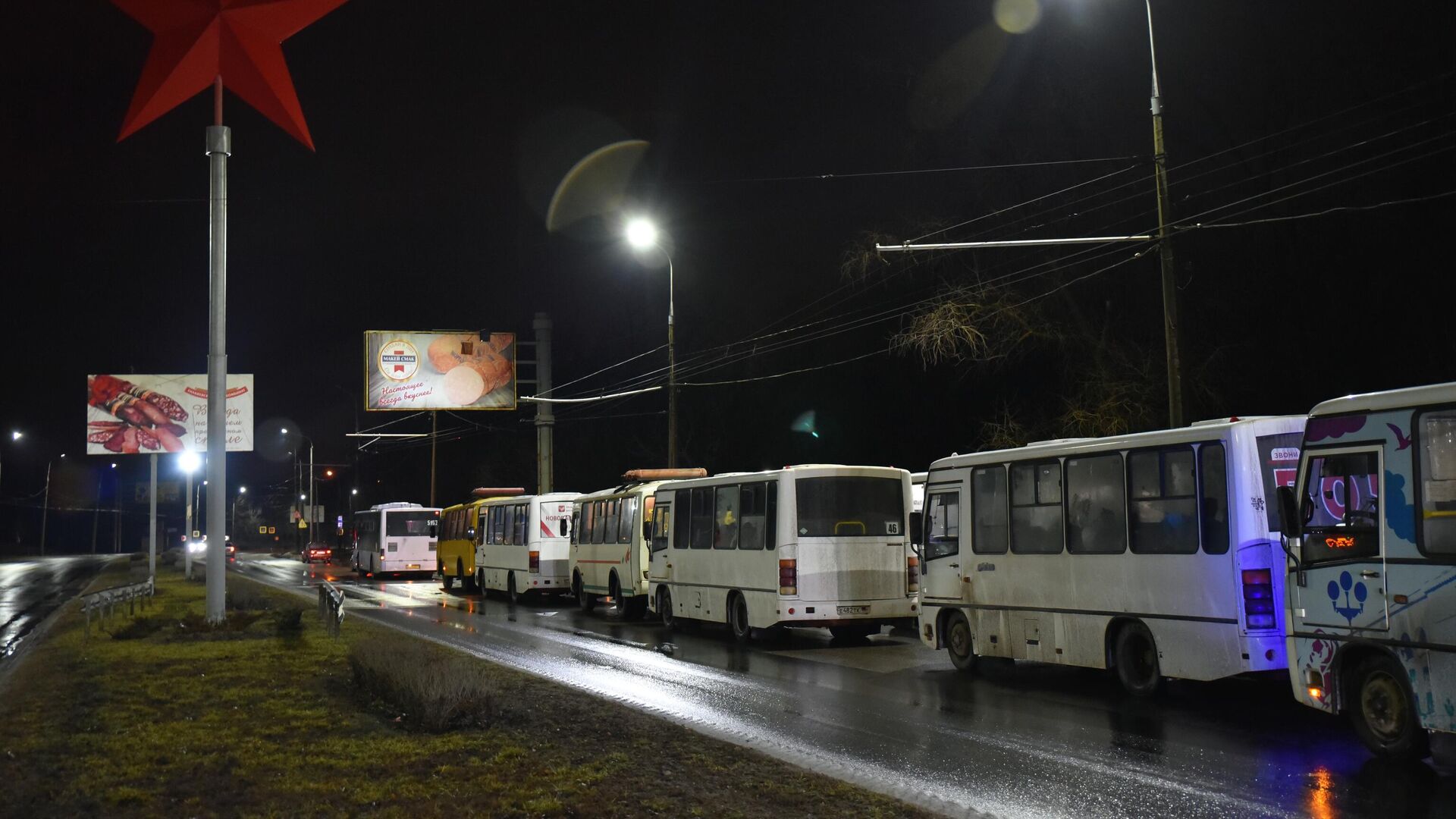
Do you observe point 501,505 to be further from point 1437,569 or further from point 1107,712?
point 1437,569

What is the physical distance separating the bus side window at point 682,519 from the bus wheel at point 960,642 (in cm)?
747

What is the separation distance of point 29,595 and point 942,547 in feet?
129

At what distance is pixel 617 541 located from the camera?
27625mm

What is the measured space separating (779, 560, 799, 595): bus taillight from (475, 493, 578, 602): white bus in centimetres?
1342

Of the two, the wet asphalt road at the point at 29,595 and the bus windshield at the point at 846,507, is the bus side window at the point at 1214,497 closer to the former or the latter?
the bus windshield at the point at 846,507

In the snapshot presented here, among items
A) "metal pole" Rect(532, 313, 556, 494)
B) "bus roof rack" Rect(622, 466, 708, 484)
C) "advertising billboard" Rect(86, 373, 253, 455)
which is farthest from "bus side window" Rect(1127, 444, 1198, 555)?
"advertising billboard" Rect(86, 373, 253, 455)

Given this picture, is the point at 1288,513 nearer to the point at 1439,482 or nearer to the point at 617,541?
the point at 1439,482

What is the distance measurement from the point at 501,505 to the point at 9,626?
41.2 ft

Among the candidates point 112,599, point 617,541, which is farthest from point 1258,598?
point 112,599

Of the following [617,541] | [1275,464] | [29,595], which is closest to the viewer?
[1275,464]

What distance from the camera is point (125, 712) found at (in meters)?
12.2

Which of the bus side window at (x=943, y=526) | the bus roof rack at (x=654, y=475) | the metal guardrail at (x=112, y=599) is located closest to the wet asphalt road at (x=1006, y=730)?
the bus side window at (x=943, y=526)

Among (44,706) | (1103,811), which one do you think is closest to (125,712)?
(44,706)

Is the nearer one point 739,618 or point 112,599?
point 739,618
